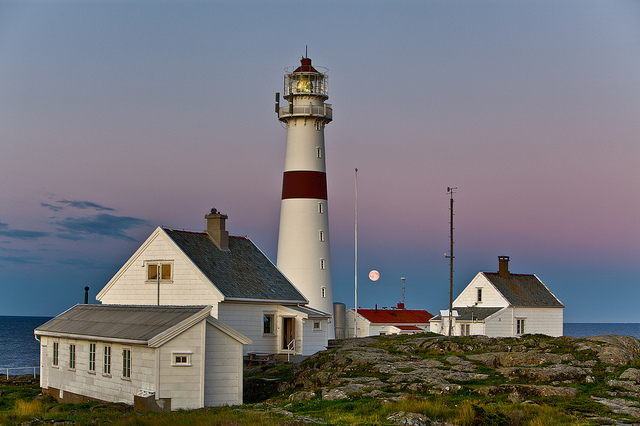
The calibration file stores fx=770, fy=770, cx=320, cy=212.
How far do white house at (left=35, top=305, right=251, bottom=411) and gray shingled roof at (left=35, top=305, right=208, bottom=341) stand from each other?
50 millimetres

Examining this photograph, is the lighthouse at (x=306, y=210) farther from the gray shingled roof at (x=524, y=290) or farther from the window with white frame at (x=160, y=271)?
the gray shingled roof at (x=524, y=290)

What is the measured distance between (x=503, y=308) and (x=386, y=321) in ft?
38.3

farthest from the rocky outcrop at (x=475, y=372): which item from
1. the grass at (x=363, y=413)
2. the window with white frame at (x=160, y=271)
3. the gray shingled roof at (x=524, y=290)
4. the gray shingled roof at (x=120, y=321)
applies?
the gray shingled roof at (x=524, y=290)

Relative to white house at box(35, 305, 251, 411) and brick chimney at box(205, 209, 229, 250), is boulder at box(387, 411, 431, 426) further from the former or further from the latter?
brick chimney at box(205, 209, 229, 250)

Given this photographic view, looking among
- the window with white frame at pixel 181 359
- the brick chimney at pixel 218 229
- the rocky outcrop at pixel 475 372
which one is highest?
the brick chimney at pixel 218 229

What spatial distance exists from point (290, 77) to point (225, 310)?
18.7 metres

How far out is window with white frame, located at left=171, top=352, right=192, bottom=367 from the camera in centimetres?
2369

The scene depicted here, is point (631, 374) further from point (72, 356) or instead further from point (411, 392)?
point (72, 356)

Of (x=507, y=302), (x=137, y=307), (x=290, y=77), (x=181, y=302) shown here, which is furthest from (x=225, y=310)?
(x=507, y=302)

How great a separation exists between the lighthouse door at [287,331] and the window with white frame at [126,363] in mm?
12550

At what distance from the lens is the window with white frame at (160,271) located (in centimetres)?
3562

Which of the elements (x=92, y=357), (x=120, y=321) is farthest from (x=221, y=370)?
(x=92, y=357)

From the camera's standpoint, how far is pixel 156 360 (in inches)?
921

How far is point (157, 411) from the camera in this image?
2284cm
